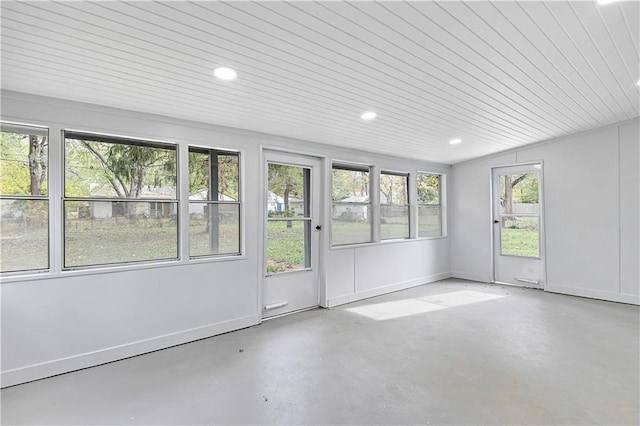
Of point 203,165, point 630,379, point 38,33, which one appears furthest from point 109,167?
point 630,379

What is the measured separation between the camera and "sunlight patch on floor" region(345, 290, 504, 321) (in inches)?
179

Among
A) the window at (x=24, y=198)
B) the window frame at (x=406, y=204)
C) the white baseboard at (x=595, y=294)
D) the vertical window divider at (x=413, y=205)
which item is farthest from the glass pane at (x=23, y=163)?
the white baseboard at (x=595, y=294)

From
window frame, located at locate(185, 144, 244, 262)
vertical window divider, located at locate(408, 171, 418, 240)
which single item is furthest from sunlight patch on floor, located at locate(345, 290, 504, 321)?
window frame, located at locate(185, 144, 244, 262)

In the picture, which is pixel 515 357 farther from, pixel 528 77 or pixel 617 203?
pixel 617 203

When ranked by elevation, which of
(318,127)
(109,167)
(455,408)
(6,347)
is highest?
(318,127)

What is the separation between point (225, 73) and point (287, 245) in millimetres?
2488

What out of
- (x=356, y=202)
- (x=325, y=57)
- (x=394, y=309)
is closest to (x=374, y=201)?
(x=356, y=202)

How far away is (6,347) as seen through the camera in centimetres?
266

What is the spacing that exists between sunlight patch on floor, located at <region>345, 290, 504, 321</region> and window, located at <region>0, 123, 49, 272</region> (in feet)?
11.6

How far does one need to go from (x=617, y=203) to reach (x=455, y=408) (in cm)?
455

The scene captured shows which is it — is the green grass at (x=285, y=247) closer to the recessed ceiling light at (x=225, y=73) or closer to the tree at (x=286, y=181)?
the tree at (x=286, y=181)

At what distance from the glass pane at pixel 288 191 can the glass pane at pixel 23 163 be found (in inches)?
88.9

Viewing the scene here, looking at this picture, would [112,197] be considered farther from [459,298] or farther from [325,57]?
[459,298]

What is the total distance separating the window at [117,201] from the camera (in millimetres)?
3041
